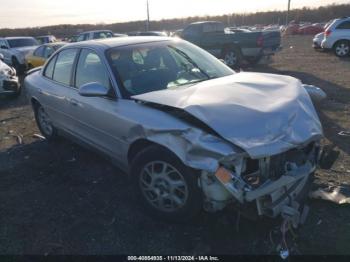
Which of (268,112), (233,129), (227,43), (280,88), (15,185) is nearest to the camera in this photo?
(233,129)

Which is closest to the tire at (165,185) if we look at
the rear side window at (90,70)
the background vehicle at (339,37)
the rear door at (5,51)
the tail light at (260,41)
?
the rear side window at (90,70)

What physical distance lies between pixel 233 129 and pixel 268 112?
0.44 m

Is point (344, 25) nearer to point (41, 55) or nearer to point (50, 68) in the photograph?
point (41, 55)

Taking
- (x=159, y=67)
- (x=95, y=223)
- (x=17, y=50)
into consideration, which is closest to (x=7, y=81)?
(x=159, y=67)

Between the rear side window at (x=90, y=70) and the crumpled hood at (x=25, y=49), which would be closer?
the rear side window at (x=90, y=70)

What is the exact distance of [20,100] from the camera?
10305mm

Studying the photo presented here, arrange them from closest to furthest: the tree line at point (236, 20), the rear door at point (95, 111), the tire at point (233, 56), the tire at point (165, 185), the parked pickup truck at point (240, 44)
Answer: the tire at point (165, 185) → the rear door at point (95, 111) → the parked pickup truck at point (240, 44) → the tire at point (233, 56) → the tree line at point (236, 20)

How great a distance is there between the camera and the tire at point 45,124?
5953 millimetres

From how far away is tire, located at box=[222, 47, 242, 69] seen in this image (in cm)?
1411

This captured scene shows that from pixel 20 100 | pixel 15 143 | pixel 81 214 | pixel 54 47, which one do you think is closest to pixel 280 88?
pixel 81 214

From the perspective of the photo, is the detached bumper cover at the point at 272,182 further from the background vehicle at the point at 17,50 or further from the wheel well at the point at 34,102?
the background vehicle at the point at 17,50

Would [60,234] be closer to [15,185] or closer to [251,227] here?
[15,185]

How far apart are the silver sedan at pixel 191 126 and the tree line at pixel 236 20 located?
2058 inches

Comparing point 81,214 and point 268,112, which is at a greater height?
point 268,112
